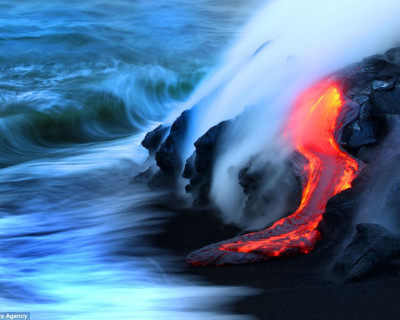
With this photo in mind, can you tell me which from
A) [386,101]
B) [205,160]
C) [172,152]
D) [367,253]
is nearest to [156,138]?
[172,152]

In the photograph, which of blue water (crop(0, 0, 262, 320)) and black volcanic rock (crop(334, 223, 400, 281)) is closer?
black volcanic rock (crop(334, 223, 400, 281))

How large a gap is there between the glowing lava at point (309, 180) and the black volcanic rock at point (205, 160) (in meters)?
0.64

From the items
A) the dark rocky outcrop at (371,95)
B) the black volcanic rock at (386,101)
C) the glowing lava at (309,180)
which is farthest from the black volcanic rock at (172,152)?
the black volcanic rock at (386,101)

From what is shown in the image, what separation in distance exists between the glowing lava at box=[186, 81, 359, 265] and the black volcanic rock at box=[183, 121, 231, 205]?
64cm

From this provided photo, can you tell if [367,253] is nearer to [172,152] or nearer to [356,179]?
[356,179]

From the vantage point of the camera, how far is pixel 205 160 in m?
4.42

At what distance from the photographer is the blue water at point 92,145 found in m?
2.87

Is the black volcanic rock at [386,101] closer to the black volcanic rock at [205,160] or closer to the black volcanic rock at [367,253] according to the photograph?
the black volcanic rock at [367,253]

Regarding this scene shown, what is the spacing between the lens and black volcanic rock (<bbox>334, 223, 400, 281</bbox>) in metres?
2.69

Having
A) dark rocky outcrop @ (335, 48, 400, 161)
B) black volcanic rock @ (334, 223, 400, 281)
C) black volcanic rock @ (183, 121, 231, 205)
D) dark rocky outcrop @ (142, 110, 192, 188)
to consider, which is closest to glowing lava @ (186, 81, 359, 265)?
dark rocky outcrop @ (335, 48, 400, 161)

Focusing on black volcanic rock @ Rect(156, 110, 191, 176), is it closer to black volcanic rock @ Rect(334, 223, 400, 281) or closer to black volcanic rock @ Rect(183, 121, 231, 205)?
black volcanic rock @ Rect(183, 121, 231, 205)

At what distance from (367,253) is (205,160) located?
195 cm

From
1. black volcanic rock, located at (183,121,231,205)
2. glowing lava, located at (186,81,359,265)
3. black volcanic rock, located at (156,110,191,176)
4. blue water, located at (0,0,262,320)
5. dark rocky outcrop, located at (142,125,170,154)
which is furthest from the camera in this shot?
dark rocky outcrop, located at (142,125,170,154)

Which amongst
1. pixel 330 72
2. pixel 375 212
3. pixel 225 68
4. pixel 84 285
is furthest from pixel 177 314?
pixel 225 68
